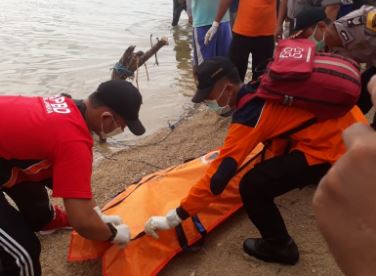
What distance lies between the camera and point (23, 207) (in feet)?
8.95

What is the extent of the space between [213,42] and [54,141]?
3.50 meters

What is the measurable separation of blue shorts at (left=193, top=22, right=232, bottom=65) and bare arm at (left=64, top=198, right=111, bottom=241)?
340 centimetres

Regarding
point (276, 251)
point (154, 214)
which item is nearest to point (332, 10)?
point (276, 251)

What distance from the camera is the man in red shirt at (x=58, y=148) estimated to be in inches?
78.5

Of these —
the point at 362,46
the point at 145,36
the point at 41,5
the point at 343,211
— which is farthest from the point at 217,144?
the point at 41,5

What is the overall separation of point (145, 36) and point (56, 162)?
33.8 ft

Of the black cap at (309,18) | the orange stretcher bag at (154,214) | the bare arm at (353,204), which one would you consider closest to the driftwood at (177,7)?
the black cap at (309,18)

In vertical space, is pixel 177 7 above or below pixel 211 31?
below

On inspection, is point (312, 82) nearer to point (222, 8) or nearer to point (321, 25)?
point (321, 25)

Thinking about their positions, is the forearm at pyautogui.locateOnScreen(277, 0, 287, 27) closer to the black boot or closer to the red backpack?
the red backpack

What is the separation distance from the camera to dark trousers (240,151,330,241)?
2.31 metres

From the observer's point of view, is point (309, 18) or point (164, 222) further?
point (309, 18)

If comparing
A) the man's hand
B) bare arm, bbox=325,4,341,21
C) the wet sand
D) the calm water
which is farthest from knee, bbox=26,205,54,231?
the man's hand

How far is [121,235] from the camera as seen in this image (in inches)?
93.1
